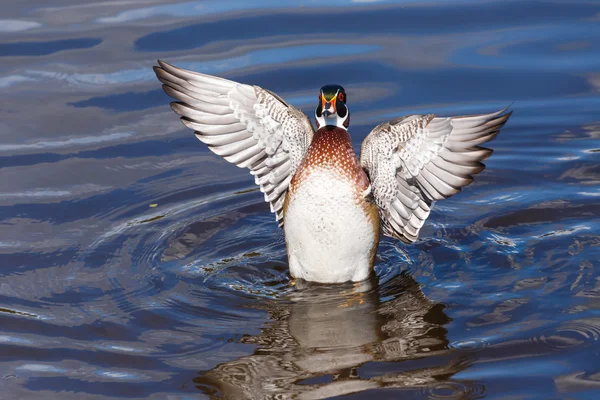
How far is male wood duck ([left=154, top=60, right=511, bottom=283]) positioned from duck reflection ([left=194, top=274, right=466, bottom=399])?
362mm

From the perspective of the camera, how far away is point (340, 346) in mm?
7312

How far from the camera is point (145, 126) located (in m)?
11.7

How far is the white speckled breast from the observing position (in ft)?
26.3

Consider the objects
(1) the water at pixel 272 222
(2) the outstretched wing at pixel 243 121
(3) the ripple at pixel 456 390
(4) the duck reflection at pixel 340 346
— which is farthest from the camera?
(2) the outstretched wing at pixel 243 121

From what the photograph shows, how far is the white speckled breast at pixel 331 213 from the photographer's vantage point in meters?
8.03

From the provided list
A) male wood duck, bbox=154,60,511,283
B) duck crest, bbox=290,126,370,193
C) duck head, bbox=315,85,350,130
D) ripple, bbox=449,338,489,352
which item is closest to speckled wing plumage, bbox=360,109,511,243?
male wood duck, bbox=154,60,511,283

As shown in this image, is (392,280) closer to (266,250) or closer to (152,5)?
(266,250)

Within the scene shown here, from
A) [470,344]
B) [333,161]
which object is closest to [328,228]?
[333,161]

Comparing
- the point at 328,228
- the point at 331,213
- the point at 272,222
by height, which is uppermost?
the point at 272,222

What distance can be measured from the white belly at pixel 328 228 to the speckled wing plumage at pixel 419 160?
1.17 ft

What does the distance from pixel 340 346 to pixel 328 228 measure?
1133mm

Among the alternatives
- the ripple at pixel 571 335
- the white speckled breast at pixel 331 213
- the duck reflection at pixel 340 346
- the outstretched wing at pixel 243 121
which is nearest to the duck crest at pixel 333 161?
the white speckled breast at pixel 331 213

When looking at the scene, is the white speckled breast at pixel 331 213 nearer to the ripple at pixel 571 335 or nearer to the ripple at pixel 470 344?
the ripple at pixel 470 344

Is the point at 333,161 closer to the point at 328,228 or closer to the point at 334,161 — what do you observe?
the point at 334,161
